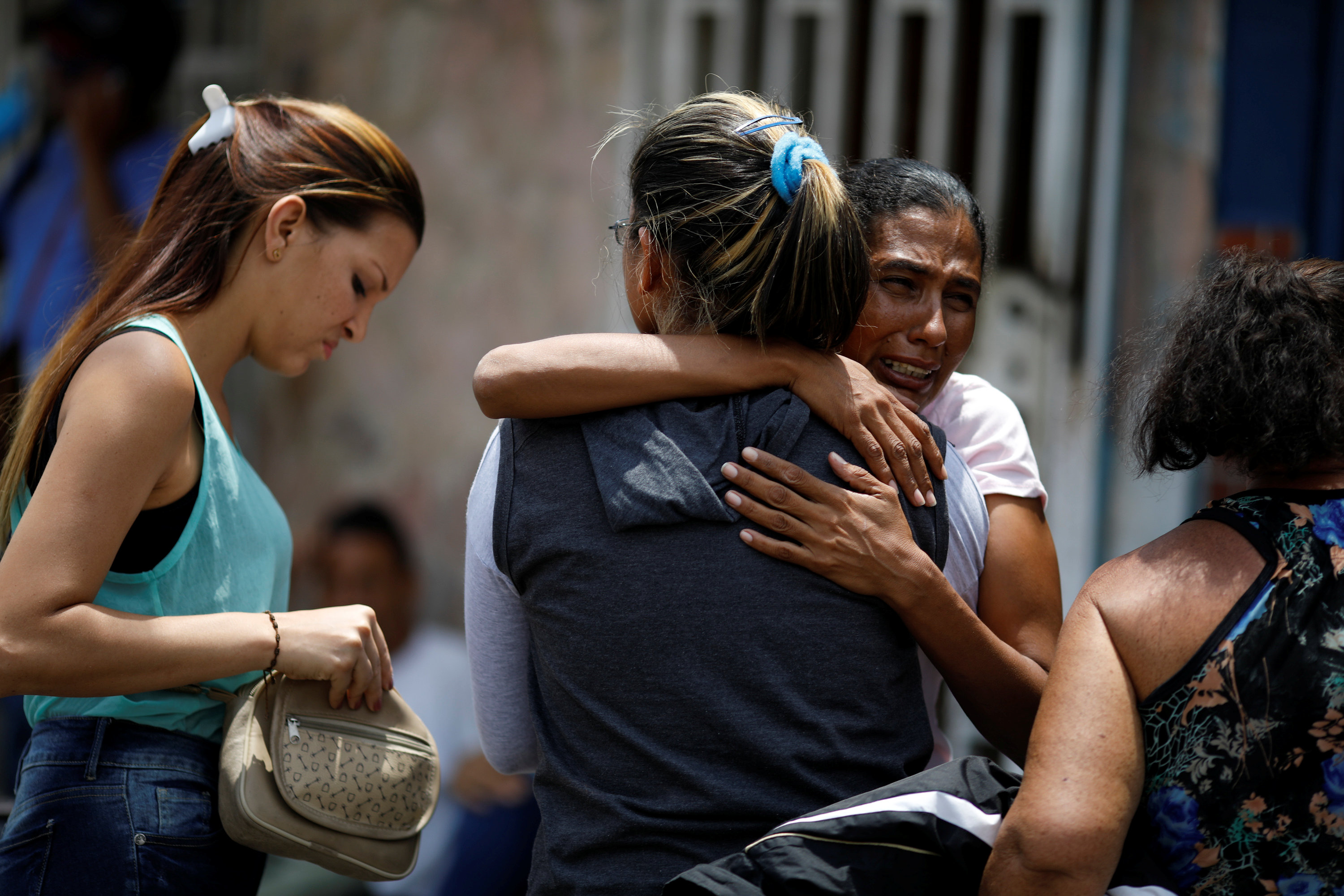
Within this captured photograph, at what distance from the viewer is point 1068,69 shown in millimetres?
3576

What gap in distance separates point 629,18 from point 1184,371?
3.12 metres

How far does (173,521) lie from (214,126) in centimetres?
67

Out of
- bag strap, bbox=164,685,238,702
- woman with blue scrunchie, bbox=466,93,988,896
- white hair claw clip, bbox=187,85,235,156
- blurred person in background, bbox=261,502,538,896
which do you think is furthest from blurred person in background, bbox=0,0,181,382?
woman with blue scrunchie, bbox=466,93,988,896

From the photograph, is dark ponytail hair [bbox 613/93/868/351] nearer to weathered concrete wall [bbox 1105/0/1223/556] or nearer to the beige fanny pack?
the beige fanny pack

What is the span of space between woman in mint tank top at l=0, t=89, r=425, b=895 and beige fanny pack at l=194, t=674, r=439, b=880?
0.05 m

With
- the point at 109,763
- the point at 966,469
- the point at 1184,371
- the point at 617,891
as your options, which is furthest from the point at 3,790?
the point at 1184,371

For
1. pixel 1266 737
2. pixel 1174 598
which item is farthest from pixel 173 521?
pixel 1266 737

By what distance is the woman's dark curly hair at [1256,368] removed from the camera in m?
1.26

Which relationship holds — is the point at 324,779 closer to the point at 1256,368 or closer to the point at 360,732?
the point at 360,732

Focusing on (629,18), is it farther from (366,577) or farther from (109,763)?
(109,763)

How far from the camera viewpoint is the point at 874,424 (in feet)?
4.53

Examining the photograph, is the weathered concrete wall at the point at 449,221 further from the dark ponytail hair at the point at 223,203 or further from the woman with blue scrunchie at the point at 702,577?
the woman with blue scrunchie at the point at 702,577

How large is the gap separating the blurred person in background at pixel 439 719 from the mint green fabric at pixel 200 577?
2190 mm

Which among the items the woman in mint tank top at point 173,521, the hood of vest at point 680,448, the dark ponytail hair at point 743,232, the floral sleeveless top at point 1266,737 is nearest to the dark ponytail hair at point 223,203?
the woman in mint tank top at point 173,521
